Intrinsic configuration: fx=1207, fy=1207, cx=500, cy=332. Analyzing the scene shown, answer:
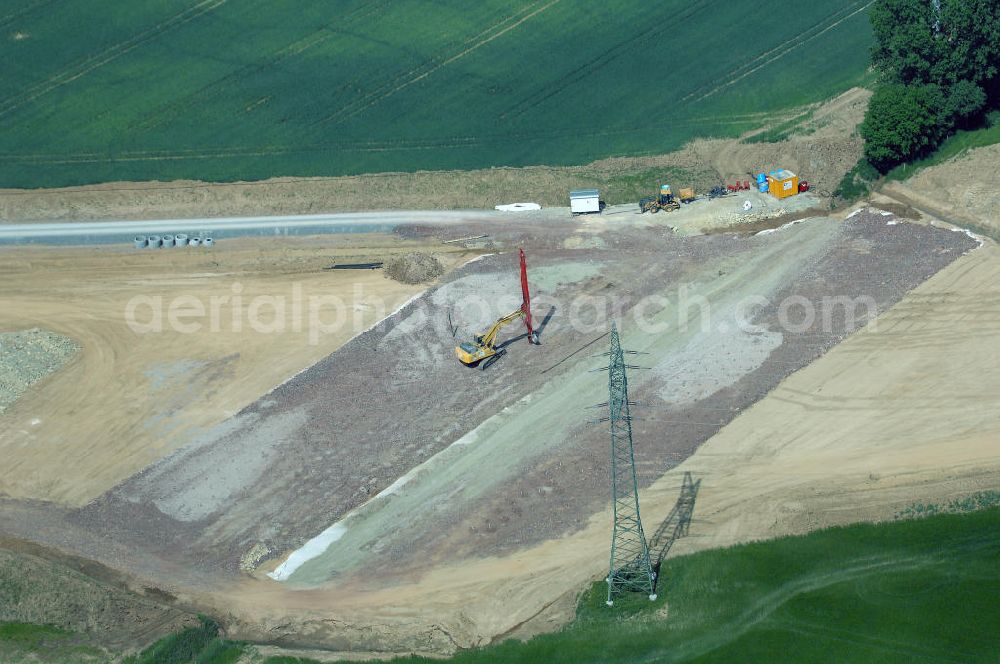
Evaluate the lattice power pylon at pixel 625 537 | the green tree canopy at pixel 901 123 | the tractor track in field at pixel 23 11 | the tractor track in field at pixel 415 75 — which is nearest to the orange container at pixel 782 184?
the green tree canopy at pixel 901 123

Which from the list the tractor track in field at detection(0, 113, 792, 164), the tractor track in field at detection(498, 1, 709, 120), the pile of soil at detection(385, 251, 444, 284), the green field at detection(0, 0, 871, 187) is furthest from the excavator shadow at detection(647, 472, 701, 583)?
the tractor track in field at detection(498, 1, 709, 120)

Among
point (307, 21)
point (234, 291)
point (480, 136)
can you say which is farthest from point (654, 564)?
point (307, 21)

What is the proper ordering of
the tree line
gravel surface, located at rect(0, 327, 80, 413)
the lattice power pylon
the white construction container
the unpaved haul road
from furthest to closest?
the unpaved haul road, the white construction container, the tree line, gravel surface, located at rect(0, 327, 80, 413), the lattice power pylon

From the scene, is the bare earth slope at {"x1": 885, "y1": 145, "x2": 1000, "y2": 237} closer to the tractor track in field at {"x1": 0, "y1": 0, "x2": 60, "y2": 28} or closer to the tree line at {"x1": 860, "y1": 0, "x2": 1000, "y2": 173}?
the tree line at {"x1": 860, "y1": 0, "x2": 1000, "y2": 173}

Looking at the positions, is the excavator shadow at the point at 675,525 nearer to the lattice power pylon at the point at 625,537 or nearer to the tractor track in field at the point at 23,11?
the lattice power pylon at the point at 625,537

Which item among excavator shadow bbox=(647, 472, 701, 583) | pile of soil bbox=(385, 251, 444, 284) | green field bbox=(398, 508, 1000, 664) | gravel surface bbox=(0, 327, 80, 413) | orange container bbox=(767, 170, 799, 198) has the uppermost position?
orange container bbox=(767, 170, 799, 198)

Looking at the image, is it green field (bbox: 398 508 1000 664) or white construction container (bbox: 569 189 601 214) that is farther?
white construction container (bbox: 569 189 601 214)

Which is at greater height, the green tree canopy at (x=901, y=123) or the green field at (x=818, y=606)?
the green tree canopy at (x=901, y=123)

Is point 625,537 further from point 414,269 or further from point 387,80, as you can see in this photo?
point 387,80
